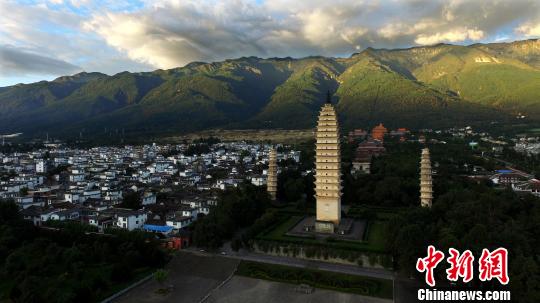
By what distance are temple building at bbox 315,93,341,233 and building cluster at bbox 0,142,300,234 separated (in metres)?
11.0

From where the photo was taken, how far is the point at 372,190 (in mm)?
46281

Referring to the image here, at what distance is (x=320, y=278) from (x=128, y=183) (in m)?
35.9

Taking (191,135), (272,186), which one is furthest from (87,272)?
(191,135)

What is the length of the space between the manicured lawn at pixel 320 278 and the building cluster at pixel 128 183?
33.6 ft

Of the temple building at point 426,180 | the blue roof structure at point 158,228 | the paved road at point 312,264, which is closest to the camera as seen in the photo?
the paved road at point 312,264

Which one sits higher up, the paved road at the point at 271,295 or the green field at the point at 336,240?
the green field at the point at 336,240

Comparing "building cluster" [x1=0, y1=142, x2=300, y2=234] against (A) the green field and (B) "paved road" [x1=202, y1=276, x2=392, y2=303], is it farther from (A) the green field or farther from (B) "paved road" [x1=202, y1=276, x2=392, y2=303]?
(B) "paved road" [x1=202, y1=276, x2=392, y2=303]

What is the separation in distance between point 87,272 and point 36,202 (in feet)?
71.3

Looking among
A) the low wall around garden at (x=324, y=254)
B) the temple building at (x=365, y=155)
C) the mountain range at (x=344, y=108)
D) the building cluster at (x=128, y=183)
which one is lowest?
the low wall around garden at (x=324, y=254)

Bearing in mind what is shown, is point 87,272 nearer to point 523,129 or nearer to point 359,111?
point 523,129

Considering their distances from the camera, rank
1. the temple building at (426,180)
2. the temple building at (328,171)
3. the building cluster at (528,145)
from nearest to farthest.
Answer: the temple building at (328,171)
the temple building at (426,180)
the building cluster at (528,145)

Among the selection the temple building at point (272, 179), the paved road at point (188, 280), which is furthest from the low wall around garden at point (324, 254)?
the temple building at point (272, 179)

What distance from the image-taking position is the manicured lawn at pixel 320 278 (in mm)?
25531

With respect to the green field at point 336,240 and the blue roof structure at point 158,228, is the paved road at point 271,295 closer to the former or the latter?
the green field at point 336,240
